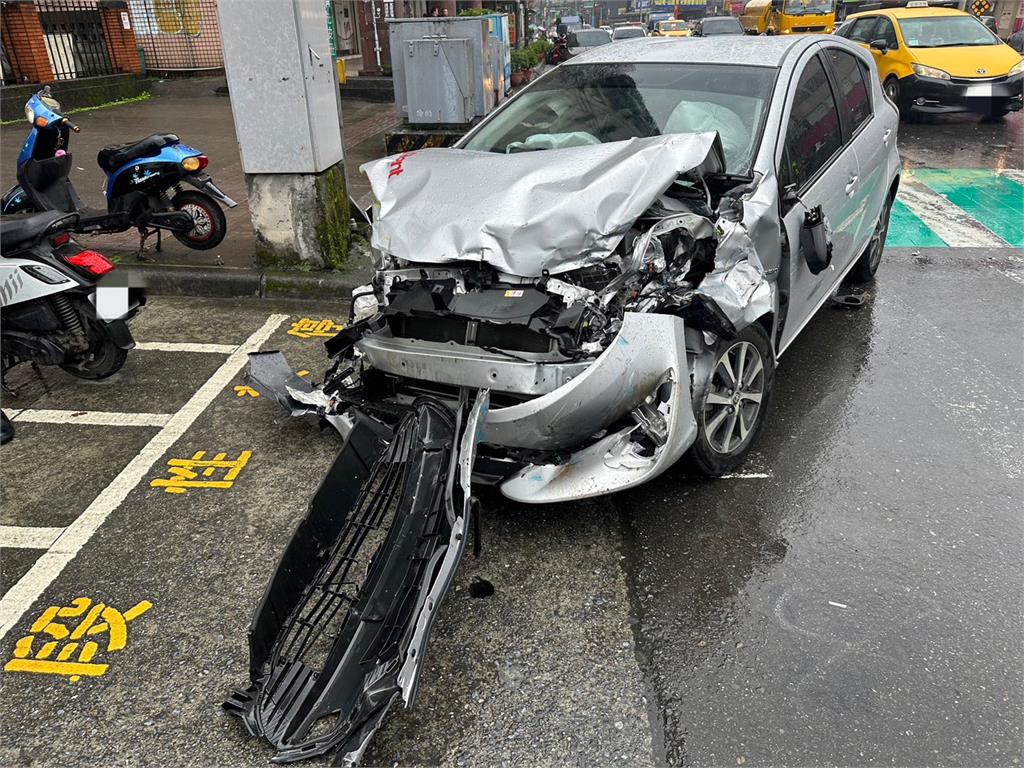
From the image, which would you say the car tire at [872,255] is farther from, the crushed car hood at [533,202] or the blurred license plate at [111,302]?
the blurred license plate at [111,302]

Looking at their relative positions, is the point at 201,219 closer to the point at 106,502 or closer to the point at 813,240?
the point at 106,502

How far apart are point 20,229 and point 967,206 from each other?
8.69m

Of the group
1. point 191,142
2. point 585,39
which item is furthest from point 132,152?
point 585,39

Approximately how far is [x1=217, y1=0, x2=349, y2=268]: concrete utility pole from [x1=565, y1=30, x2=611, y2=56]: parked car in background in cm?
1924

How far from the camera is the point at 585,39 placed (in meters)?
23.6

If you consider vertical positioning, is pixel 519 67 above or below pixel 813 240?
below

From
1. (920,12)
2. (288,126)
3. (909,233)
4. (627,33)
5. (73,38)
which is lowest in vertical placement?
(909,233)

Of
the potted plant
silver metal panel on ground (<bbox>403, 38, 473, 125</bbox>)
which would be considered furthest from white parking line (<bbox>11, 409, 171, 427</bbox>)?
the potted plant

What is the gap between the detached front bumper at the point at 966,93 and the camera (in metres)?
11.7

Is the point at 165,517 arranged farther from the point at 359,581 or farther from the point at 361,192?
the point at 361,192

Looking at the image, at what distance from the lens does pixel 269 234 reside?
608cm

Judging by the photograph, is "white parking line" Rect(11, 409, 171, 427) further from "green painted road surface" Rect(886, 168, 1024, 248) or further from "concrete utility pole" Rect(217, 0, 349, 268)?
"green painted road surface" Rect(886, 168, 1024, 248)

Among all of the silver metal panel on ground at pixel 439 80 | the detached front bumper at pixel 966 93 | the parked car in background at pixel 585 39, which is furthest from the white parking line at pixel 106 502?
the parked car in background at pixel 585 39

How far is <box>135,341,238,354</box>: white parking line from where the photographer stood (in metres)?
5.14
